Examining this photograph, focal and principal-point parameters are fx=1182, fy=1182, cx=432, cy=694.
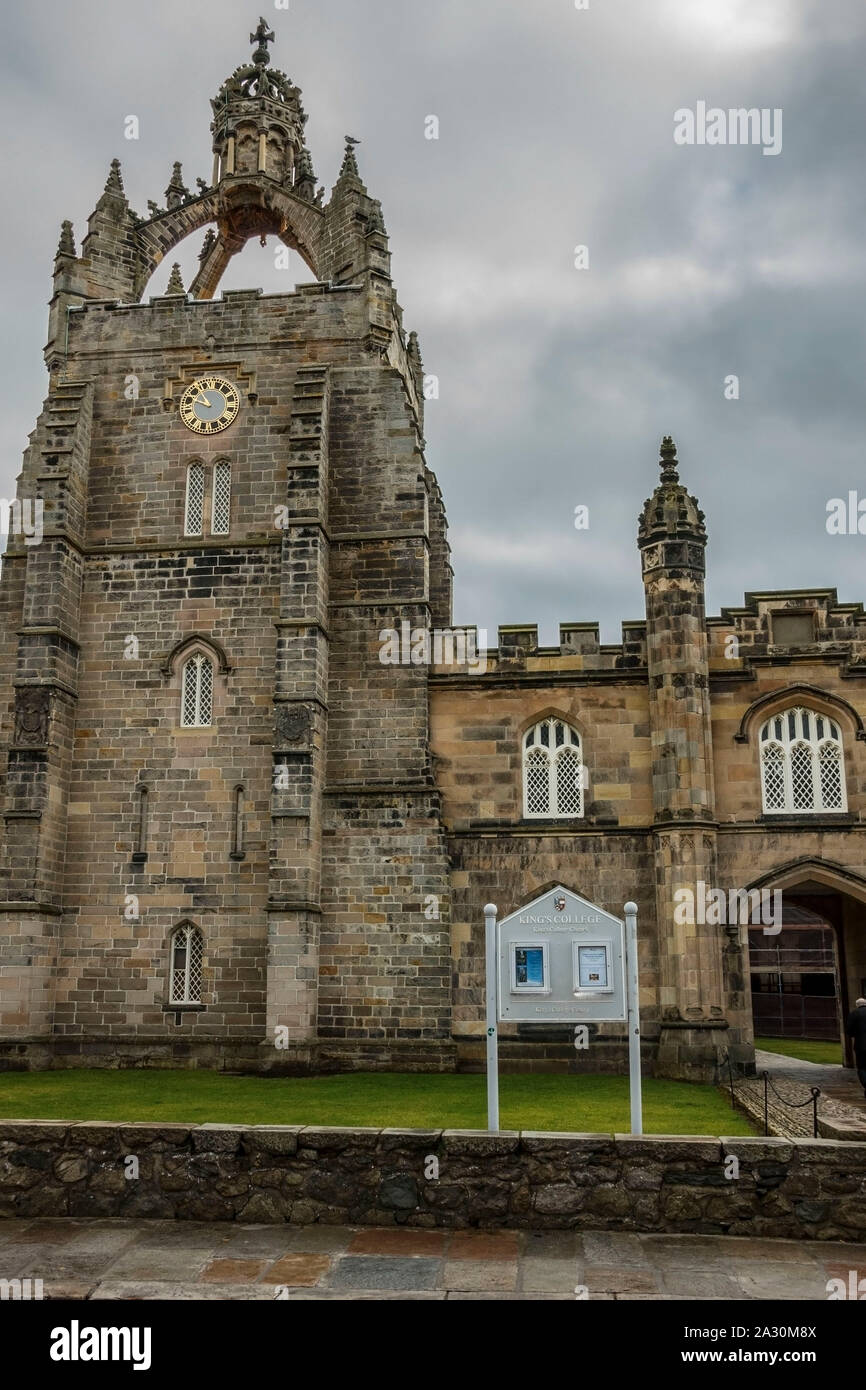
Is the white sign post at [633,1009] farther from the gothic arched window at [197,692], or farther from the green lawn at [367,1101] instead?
the gothic arched window at [197,692]

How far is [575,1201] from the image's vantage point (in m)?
10.4

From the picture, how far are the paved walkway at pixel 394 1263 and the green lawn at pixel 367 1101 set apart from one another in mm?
2483

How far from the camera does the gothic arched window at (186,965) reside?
21.8 m

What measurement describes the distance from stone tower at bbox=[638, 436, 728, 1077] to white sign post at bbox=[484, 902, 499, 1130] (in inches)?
328

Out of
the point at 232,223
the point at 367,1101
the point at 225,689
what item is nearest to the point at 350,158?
the point at 232,223

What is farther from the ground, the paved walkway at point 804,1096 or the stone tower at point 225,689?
the stone tower at point 225,689

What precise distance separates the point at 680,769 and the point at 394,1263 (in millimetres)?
12621

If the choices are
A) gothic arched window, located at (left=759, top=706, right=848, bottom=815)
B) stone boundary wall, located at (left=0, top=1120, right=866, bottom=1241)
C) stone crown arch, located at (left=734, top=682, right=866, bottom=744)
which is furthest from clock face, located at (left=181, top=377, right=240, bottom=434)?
stone boundary wall, located at (left=0, top=1120, right=866, bottom=1241)

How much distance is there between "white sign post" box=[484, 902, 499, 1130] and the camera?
1160 cm

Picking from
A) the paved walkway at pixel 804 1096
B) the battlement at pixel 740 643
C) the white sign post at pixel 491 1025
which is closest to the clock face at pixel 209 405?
the battlement at pixel 740 643

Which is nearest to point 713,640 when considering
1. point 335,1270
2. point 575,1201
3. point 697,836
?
point 697,836

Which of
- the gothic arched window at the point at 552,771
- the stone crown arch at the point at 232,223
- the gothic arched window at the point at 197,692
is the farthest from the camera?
the stone crown arch at the point at 232,223

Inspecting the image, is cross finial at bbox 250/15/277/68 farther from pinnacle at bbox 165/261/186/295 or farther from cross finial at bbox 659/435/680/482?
cross finial at bbox 659/435/680/482

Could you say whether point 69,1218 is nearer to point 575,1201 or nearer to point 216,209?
point 575,1201
